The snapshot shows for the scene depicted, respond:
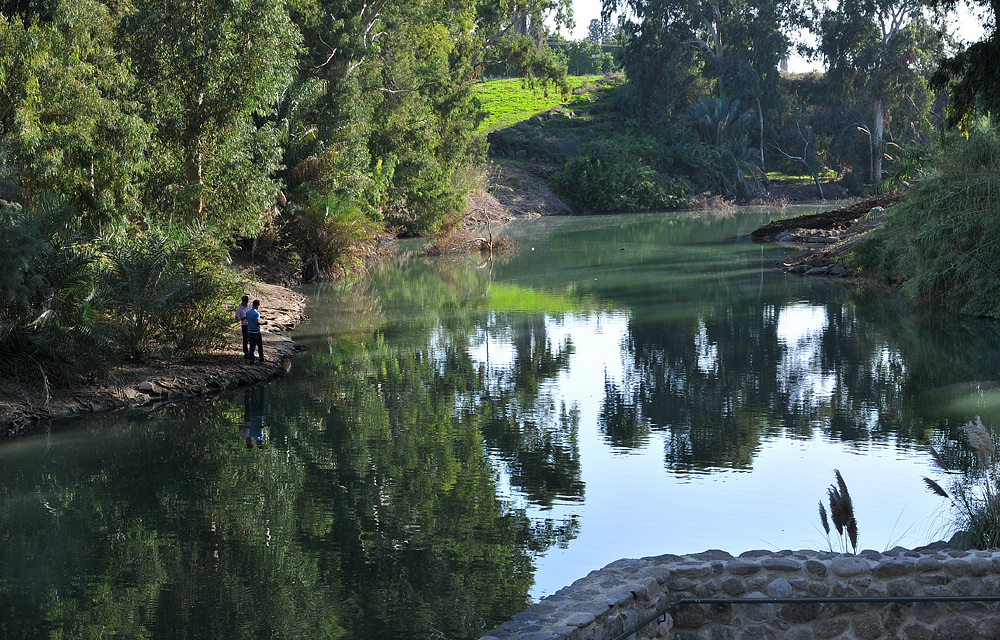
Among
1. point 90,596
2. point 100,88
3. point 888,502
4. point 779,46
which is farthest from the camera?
point 779,46

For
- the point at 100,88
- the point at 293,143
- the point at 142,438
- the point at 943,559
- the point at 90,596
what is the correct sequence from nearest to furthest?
1. the point at 943,559
2. the point at 90,596
3. the point at 142,438
4. the point at 100,88
5. the point at 293,143

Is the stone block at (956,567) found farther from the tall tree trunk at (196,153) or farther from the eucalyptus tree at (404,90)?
the eucalyptus tree at (404,90)

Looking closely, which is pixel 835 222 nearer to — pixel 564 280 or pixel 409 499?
pixel 564 280

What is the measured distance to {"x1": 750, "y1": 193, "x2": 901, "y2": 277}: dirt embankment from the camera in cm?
3531

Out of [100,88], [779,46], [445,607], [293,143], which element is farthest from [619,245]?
[779,46]

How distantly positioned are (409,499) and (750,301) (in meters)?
18.6

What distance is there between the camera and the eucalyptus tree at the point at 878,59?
273 ft

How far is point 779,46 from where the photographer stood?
87812 millimetres

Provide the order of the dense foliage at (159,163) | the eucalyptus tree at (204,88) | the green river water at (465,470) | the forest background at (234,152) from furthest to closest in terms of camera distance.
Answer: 1. the eucalyptus tree at (204,88)
2. the forest background at (234,152)
3. the dense foliage at (159,163)
4. the green river water at (465,470)

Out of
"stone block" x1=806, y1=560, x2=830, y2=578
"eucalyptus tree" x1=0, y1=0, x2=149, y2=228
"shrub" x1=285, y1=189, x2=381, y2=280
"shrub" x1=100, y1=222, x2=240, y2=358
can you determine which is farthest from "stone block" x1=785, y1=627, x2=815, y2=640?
"shrub" x1=285, y1=189, x2=381, y2=280

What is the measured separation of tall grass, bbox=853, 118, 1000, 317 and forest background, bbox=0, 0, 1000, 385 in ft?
0.25

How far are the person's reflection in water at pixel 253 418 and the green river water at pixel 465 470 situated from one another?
0.07 metres

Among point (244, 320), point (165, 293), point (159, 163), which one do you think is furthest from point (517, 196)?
point (165, 293)

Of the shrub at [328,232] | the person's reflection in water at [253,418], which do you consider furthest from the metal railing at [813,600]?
the shrub at [328,232]
